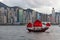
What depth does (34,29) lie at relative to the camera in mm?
126750

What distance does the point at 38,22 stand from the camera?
413 feet

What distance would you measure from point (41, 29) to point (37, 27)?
3267mm

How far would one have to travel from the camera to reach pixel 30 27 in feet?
415

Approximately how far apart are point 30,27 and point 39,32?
20.5 feet

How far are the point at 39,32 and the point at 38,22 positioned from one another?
6544 millimetres

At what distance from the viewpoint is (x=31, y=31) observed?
426 ft

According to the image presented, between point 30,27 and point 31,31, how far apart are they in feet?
12.8

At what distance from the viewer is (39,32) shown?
130 meters

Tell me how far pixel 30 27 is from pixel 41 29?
5641 millimetres

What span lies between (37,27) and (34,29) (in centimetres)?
228

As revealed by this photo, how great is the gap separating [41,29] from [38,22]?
417 cm

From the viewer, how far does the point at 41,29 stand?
12762cm

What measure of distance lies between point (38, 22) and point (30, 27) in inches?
184
